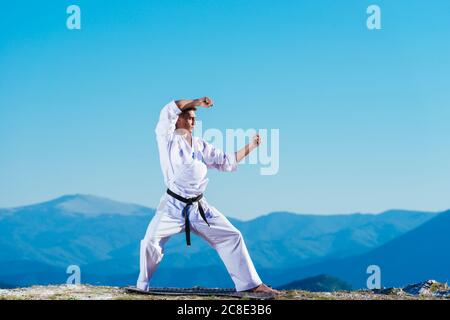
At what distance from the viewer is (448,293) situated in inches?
456

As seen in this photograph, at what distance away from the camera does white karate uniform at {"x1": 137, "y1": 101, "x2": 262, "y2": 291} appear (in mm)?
10492

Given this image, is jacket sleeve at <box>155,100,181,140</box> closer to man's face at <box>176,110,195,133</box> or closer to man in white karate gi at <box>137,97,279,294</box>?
man in white karate gi at <box>137,97,279,294</box>

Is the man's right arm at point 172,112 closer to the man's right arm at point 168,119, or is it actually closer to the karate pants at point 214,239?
the man's right arm at point 168,119

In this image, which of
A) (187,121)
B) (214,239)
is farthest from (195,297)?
(187,121)

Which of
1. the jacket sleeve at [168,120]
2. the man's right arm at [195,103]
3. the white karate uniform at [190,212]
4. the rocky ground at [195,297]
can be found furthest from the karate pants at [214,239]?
the man's right arm at [195,103]

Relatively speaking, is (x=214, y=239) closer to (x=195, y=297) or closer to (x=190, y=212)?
(x=190, y=212)

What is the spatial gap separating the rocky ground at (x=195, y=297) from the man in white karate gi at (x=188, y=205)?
428 millimetres

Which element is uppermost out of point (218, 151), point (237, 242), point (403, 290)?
point (218, 151)

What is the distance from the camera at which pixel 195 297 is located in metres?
10.4
